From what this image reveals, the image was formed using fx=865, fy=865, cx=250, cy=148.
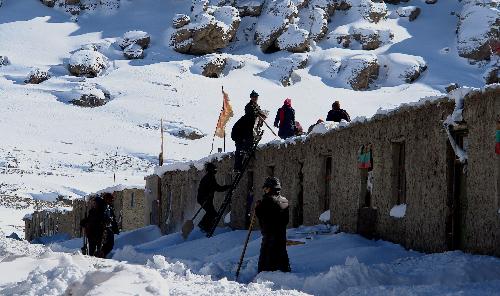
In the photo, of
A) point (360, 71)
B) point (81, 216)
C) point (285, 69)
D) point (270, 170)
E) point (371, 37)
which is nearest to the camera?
point (270, 170)

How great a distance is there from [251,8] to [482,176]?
93.6 meters

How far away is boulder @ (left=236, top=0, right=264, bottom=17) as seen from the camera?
10281 cm

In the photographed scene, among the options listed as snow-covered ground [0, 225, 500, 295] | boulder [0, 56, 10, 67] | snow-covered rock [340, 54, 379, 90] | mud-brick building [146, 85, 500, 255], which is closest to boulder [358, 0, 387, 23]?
snow-covered rock [340, 54, 379, 90]

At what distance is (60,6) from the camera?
10588cm

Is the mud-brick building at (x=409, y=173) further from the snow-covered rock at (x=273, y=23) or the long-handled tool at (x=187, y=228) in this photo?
the snow-covered rock at (x=273, y=23)

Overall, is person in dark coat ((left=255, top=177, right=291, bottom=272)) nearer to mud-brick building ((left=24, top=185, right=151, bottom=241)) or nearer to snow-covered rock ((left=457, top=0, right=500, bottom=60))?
mud-brick building ((left=24, top=185, right=151, bottom=241))

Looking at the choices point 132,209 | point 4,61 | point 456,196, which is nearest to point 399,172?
point 456,196

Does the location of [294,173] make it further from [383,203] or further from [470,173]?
[470,173]

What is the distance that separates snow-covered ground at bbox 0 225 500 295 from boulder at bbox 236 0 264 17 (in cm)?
8939

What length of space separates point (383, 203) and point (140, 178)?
36.8 m

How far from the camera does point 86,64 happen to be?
83.3 meters

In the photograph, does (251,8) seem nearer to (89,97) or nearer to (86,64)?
(86,64)

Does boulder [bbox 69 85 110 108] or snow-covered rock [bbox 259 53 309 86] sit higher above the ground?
snow-covered rock [bbox 259 53 309 86]

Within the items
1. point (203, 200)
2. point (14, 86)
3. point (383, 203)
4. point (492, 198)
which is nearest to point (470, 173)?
point (492, 198)
